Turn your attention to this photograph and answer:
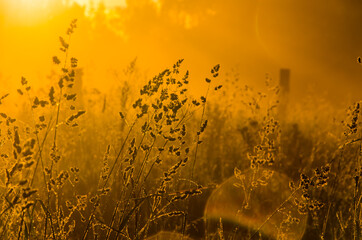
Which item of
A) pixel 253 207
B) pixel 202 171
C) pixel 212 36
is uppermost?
pixel 212 36

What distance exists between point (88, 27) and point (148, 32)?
399cm

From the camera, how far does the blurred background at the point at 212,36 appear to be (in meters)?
25.1

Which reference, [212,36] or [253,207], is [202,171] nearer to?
[253,207]

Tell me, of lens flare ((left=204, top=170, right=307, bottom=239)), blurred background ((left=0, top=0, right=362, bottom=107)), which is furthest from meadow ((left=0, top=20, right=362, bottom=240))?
blurred background ((left=0, top=0, right=362, bottom=107))

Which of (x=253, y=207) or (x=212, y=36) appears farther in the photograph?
(x=212, y=36)

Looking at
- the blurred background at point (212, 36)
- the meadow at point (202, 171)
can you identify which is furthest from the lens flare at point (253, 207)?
the blurred background at point (212, 36)

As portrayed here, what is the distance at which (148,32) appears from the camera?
32.4m

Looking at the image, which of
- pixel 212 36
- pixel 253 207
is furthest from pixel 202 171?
pixel 212 36

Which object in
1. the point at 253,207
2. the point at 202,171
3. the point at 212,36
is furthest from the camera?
the point at 212,36

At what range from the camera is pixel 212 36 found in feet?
112

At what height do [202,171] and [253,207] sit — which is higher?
[202,171]

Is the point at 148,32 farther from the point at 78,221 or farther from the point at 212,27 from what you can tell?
the point at 78,221

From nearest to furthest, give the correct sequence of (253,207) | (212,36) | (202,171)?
(253,207) < (202,171) < (212,36)

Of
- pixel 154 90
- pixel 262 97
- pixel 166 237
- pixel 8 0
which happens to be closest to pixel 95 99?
A: pixel 262 97
